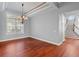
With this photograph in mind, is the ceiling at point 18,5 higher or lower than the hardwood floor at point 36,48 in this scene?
higher

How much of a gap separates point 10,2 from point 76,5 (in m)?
1.26

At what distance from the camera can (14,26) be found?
5.33 feet

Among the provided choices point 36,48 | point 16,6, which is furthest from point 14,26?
point 36,48

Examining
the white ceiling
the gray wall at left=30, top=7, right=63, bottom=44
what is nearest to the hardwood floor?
the gray wall at left=30, top=7, right=63, bottom=44

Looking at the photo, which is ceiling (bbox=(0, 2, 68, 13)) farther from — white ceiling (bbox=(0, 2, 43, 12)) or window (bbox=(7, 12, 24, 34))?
window (bbox=(7, 12, 24, 34))

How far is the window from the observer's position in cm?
159

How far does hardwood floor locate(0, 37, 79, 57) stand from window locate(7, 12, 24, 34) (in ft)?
0.60

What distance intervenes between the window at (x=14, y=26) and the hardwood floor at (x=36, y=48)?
0.18 meters

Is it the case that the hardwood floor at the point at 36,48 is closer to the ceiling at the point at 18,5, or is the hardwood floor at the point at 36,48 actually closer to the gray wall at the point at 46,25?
the gray wall at the point at 46,25

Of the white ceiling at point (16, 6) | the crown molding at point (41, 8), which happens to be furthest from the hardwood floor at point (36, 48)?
the white ceiling at point (16, 6)

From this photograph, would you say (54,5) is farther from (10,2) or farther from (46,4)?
(10,2)

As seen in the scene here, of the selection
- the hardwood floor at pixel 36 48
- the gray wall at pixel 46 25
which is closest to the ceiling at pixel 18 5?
the gray wall at pixel 46 25

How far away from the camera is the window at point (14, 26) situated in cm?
159

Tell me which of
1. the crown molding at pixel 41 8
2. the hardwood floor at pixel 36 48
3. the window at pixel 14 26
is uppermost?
the crown molding at pixel 41 8
